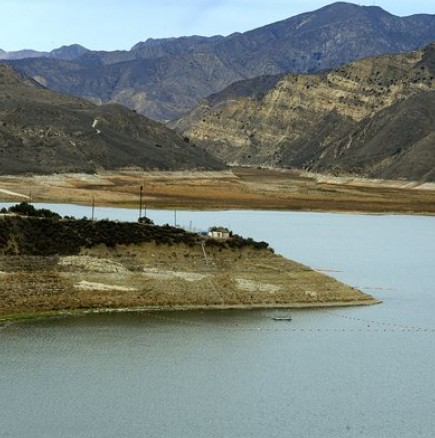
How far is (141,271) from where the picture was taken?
61.5 meters

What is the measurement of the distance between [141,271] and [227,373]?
1659 cm

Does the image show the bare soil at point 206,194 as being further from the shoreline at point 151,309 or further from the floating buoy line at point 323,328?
the floating buoy line at point 323,328

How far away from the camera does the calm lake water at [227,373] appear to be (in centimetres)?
3872

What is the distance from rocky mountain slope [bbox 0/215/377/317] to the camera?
193 feet

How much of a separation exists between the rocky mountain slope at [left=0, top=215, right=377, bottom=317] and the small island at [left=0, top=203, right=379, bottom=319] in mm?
57

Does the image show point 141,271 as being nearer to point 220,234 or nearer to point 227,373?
point 220,234

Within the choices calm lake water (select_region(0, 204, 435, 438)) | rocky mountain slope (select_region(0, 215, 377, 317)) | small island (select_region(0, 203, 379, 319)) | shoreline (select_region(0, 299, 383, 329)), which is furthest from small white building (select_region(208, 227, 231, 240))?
calm lake water (select_region(0, 204, 435, 438))

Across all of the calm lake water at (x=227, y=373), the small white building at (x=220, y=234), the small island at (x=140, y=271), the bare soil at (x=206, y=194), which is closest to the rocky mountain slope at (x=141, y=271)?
the small island at (x=140, y=271)

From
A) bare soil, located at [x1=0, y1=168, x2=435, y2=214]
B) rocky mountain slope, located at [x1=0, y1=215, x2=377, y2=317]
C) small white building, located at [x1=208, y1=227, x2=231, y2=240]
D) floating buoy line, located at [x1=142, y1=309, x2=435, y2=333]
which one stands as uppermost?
small white building, located at [x1=208, y1=227, x2=231, y2=240]

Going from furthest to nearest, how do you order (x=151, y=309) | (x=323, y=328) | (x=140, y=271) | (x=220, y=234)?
1. (x=220, y=234)
2. (x=140, y=271)
3. (x=151, y=309)
4. (x=323, y=328)

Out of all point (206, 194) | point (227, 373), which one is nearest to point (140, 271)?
point (227, 373)

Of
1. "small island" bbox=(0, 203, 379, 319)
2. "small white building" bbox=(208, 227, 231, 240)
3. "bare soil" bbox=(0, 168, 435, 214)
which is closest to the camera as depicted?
"small island" bbox=(0, 203, 379, 319)

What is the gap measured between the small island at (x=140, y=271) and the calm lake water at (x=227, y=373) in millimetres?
1836

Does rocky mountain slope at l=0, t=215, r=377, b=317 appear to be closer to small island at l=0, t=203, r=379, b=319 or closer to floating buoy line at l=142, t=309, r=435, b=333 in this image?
small island at l=0, t=203, r=379, b=319
